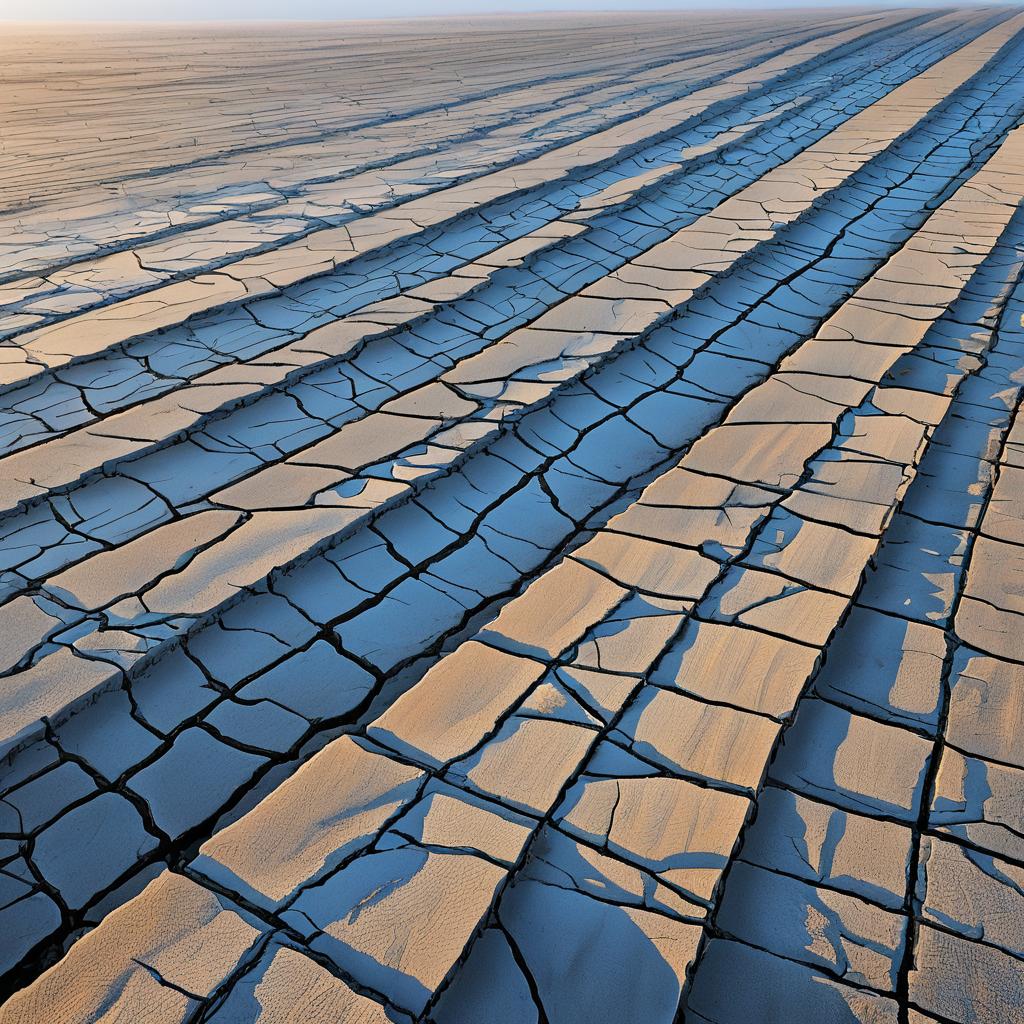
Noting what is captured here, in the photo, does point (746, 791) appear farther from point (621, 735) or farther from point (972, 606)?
point (972, 606)

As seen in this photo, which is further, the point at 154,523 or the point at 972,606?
the point at 154,523

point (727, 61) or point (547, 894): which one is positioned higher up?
point (547, 894)

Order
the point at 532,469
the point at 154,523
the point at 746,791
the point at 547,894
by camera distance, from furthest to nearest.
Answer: the point at 532,469 → the point at 154,523 → the point at 746,791 → the point at 547,894

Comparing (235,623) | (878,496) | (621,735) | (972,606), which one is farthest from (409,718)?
(878,496)

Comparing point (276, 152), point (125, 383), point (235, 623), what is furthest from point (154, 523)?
point (276, 152)

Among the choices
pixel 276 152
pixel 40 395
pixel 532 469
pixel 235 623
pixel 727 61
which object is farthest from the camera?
pixel 727 61

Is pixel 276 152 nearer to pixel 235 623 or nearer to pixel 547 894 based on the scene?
pixel 235 623
